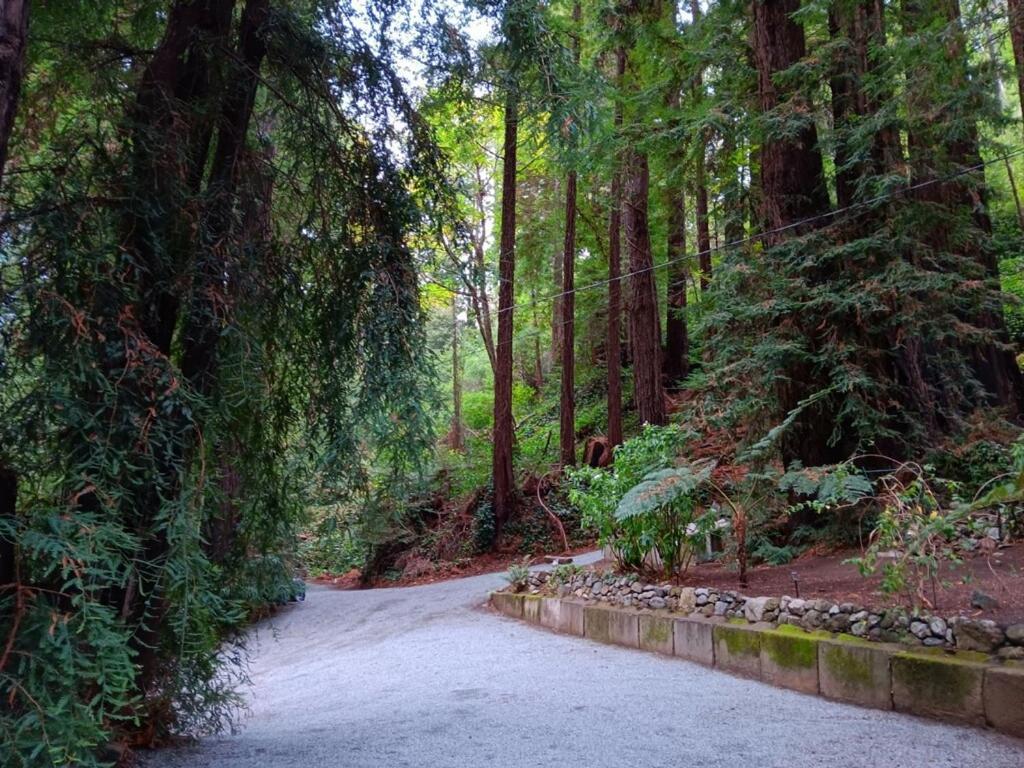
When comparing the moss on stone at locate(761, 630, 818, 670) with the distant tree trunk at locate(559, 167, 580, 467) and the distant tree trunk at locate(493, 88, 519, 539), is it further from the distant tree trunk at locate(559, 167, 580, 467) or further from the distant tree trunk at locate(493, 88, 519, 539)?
the distant tree trunk at locate(559, 167, 580, 467)

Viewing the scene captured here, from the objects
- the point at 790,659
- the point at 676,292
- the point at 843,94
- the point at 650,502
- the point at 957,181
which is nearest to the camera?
the point at 790,659

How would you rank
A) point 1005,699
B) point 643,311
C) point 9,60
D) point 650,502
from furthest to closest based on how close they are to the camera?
point 643,311
point 650,502
point 1005,699
point 9,60

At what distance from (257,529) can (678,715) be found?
2.54 metres

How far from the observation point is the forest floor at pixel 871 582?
4035 mm

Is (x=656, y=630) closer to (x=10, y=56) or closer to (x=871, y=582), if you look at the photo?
(x=871, y=582)

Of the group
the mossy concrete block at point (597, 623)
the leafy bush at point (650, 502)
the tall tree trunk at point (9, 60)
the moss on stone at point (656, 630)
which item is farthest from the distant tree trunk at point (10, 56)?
the mossy concrete block at point (597, 623)

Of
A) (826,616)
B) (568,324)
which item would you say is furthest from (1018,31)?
(568,324)

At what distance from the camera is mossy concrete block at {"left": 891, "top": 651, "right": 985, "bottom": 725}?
11.1 ft

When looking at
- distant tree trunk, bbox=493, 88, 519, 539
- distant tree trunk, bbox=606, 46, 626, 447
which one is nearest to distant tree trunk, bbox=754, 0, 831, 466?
distant tree trunk, bbox=606, 46, 626, 447

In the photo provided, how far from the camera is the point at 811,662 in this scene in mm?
4254

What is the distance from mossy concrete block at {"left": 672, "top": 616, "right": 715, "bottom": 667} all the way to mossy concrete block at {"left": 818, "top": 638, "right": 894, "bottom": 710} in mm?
1053

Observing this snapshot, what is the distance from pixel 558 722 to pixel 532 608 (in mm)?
4386

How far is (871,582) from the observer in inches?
200

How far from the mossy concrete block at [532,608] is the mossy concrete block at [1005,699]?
16.9ft
